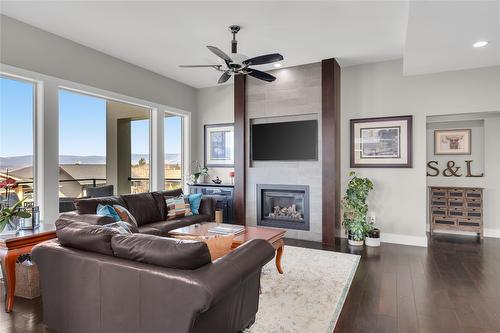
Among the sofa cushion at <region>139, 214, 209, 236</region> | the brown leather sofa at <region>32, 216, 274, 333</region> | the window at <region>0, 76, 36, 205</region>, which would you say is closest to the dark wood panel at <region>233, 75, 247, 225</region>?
the sofa cushion at <region>139, 214, 209, 236</region>

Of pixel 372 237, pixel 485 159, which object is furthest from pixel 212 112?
pixel 485 159

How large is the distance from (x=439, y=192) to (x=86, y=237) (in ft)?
18.5

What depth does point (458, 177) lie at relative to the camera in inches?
216

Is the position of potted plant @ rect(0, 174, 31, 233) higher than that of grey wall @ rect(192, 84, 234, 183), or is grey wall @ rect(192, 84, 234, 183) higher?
grey wall @ rect(192, 84, 234, 183)

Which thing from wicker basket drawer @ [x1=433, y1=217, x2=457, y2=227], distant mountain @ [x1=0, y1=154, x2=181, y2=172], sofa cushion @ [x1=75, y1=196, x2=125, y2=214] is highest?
distant mountain @ [x1=0, y1=154, x2=181, y2=172]

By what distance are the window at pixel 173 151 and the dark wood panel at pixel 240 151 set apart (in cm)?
158

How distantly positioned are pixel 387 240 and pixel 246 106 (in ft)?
11.3

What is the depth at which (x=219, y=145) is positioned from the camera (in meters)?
6.55

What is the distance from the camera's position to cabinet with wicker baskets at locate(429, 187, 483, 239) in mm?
5090

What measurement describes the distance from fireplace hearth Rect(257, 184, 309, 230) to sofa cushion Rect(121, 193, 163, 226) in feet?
6.27

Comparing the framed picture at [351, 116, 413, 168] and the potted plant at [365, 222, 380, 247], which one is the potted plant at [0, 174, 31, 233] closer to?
the potted plant at [365, 222, 380, 247]

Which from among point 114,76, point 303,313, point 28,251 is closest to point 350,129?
point 303,313

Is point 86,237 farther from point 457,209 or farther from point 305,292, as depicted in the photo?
point 457,209

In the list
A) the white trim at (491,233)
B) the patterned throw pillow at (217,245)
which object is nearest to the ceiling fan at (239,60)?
the patterned throw pillow at (217,245)
